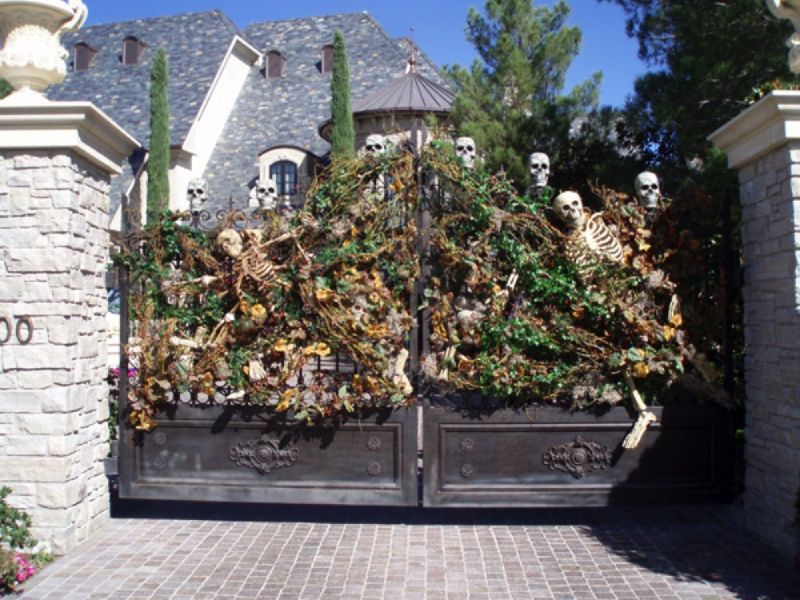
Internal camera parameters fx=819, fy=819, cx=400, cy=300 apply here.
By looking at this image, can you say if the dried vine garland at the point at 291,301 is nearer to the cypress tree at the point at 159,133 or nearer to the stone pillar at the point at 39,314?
the stone pillar at the point at 39,314

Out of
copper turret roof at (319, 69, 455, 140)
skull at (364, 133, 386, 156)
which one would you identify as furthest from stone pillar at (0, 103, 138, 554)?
copper turret roof at (319, 69, 455, 140)

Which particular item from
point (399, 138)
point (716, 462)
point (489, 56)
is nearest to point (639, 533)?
point (716, 462)

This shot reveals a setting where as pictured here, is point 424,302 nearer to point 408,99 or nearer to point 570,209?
point 570,209

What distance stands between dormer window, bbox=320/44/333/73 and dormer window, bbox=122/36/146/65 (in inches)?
291

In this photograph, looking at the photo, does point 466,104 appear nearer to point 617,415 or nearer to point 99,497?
point 617,415

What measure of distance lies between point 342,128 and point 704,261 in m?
17.1

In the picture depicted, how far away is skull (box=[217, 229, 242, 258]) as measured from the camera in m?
6.27

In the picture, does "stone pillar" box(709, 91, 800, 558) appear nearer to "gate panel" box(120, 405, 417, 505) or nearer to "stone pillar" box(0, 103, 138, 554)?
"gate panel" box(120, 405, 417, 505)

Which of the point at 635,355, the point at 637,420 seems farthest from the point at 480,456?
the point at 635,355

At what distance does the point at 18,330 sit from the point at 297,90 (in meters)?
26.7

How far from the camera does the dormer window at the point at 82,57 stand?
32969 millimetres

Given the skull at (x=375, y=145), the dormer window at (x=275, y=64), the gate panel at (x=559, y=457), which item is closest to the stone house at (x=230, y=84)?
the dormer window at (x=275, y=64)

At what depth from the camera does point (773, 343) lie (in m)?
5.66

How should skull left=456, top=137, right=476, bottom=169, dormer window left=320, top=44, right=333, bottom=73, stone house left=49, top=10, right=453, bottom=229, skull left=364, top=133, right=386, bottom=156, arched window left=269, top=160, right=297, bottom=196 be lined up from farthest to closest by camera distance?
dormer window left=320, top=44, right=333, bottom=73
stone house left=49, top=10, right=453, bottom=229
arched window left=269, top=160, right=297, bottom=196
skull left=364, top=133, right=386, bottom=156
skull left=456, top=137, right=476, bottom=169
